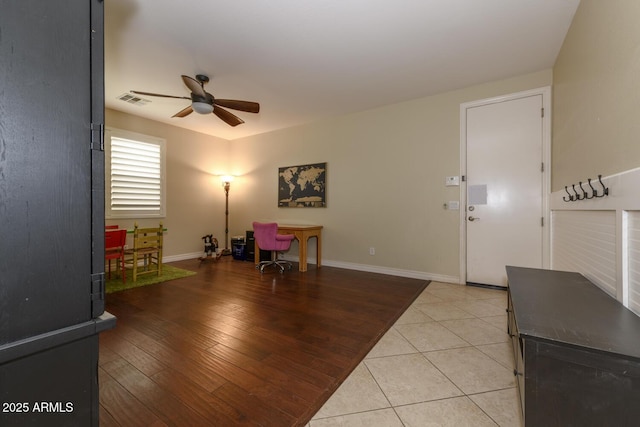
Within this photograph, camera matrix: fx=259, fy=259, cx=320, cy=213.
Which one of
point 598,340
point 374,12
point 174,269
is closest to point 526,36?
point 374,12

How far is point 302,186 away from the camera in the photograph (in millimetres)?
5090

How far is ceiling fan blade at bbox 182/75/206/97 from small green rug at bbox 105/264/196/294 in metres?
2.63

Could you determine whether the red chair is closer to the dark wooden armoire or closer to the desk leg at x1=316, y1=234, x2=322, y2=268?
the desk leg at x1=316, y1=234, x2=322, y2=268

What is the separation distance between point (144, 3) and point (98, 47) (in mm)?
2062

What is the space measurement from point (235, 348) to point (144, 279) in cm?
270

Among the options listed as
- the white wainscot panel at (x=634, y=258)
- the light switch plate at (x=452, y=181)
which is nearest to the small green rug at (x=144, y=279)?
the light switch plate at (x=452, y=181)

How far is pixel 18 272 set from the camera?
1.94 feet

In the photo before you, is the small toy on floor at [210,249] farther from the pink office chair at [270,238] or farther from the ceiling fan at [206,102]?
the ceiling fan at [206,102]

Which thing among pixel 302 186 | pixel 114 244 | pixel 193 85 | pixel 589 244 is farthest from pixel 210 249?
pixel 589 244

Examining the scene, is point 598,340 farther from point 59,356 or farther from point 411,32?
point 411,32

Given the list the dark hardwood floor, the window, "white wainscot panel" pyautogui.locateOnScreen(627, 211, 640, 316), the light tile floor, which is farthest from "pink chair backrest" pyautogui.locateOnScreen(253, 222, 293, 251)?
"white wainscot panel" pyautogui.locateOnScreen(627, 211, 640, 316)

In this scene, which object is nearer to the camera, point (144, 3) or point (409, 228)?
point (144, 3)

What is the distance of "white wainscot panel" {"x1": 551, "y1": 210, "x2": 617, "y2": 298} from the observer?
1431 mm

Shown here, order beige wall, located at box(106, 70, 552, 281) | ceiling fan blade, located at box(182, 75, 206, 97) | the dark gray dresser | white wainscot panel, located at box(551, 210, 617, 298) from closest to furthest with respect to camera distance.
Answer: the dark gray dresser, white wainscot panel, located at box(551, 210, 617, 298), ceiling fan blade, located at box(182, 75, 206, 97), beige wall, located at box(106, 70, 552, 281)
